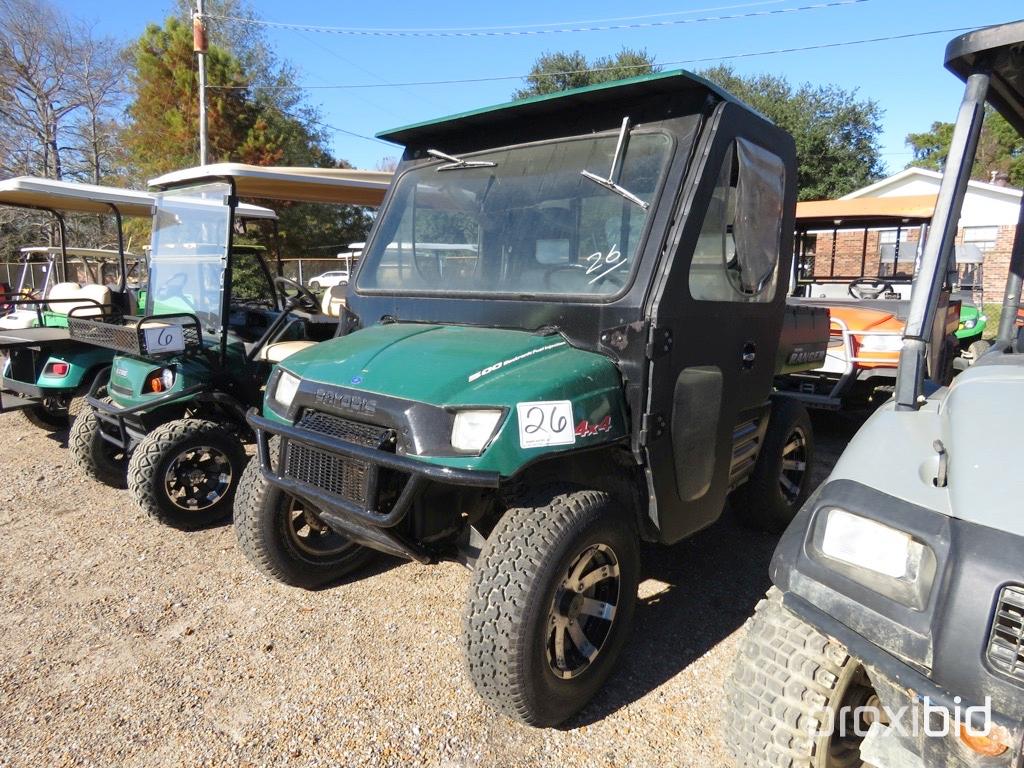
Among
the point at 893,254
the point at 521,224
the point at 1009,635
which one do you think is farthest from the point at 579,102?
the point at 893,254

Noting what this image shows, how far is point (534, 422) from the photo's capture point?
2.30 metres

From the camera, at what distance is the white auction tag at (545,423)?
7.48 feet

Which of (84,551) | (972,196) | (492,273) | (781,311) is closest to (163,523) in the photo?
(84,551)

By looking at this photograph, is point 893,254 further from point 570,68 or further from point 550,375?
point 570,68

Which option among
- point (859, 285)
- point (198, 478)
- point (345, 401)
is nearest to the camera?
point (345, 401)

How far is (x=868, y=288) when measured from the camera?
826 centimetres

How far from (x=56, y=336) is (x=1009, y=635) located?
6254mm

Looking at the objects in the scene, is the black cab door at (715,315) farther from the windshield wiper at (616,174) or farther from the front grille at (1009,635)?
the front grille at (1009,635)

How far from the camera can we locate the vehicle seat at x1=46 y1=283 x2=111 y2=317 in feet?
21.0

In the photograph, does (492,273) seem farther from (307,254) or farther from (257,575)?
(307,254)

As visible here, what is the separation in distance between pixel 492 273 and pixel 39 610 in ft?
9.50

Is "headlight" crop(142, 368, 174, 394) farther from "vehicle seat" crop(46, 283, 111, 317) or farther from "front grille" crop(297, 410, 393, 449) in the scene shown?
"front grille" crop(297, 410, 393, 449)

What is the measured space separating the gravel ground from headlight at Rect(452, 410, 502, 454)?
3.72 ft

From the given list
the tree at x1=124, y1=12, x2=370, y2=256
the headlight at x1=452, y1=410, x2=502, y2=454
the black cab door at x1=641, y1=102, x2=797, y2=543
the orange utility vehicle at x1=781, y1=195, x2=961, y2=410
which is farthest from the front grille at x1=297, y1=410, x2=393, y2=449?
the tree at x1=124, y1=12, x2=370, y2=256
